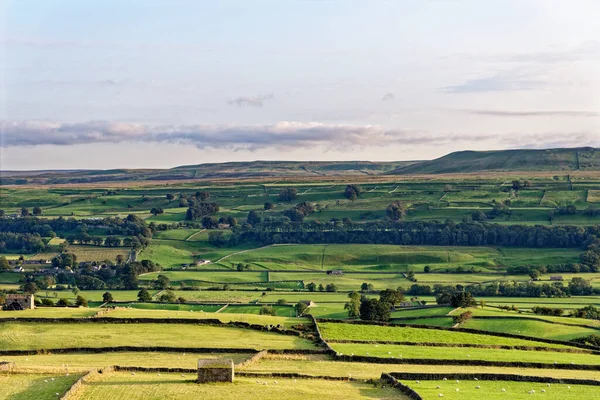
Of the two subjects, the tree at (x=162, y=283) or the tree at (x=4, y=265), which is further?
the tree at (x=4, y=265)

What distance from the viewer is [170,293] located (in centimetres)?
11512

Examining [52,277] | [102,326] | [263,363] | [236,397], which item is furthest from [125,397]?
[52,277]

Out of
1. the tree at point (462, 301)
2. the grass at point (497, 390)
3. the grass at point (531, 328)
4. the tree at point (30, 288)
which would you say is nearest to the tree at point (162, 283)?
the tree at point (30, 288)

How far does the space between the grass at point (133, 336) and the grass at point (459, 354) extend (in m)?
4.10

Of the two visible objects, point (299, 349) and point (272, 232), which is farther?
point (272, 232)

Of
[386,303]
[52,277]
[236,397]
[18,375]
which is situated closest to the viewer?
[236,397]

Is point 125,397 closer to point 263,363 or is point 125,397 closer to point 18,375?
point 18,375

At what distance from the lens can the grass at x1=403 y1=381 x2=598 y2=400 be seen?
153ft

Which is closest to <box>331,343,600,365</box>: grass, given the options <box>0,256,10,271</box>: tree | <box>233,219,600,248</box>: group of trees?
<box>0,256,10,271</box>: tree

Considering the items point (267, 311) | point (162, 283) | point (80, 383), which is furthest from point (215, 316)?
point (162, 283)

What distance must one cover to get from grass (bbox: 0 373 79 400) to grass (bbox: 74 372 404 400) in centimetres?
140

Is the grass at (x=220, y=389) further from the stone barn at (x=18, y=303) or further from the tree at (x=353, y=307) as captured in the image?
the tree at (x=353, y=307)

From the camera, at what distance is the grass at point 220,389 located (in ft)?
144

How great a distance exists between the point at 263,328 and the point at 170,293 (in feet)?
137
